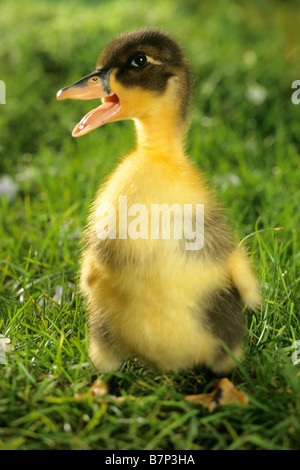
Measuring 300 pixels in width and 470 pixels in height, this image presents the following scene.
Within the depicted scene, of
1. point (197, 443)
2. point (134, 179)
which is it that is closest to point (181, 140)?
point (134, 179)

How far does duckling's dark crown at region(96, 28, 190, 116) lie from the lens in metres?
1.31

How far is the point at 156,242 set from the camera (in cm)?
124

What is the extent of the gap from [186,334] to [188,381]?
217mm

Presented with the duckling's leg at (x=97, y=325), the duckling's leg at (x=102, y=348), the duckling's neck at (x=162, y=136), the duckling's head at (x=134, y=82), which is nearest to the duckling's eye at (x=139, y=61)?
the duckling's head at (x=134, y=82)

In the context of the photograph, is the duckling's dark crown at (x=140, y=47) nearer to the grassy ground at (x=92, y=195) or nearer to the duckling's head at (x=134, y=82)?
the duckling's head at (x=134, y=82)

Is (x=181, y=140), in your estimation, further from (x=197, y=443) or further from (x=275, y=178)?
(x=275, y=178)

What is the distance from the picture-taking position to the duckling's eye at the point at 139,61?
4.29 feet

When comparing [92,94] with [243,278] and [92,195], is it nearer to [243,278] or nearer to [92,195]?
[243,278]

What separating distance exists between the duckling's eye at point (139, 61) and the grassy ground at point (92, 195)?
0.56 ft

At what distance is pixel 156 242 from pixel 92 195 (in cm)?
133

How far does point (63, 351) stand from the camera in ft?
5.01

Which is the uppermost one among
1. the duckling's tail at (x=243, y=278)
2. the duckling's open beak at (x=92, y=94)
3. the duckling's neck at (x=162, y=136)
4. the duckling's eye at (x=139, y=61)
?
the duckling's eye at (x=139, y=61)

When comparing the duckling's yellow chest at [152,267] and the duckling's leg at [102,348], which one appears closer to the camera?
the duckling's yellow chest at [152,267]
